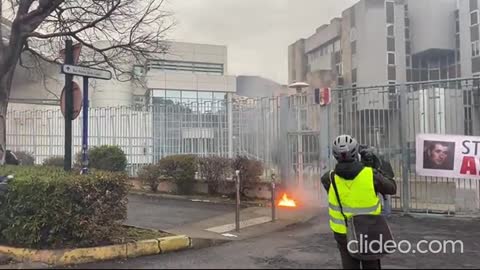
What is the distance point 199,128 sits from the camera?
15.9 meters

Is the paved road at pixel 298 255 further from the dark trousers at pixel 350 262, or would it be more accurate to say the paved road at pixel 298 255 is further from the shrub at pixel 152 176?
the shrub at pixel 152 176

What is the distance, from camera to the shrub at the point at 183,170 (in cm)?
1380

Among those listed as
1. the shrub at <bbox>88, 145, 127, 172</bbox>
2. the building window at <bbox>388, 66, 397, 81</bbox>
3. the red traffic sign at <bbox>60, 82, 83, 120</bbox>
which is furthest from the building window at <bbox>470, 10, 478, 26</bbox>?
the red traffic sign at <bbox>60, 82, 83, 120</bbox>

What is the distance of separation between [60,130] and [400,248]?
14077 millimetres

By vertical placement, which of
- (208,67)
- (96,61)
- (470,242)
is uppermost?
(208,67)

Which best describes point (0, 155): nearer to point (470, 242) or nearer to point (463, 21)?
point (470, 242)

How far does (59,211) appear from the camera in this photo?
22.6 ft

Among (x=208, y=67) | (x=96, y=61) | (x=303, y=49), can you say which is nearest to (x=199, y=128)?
(x=96, y=61)

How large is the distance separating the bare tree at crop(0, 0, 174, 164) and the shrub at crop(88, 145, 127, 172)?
13.1 ft

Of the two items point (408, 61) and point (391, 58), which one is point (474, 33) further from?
point (391, 58)

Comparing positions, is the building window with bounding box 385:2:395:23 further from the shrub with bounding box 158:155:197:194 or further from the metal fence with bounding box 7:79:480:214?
the shrub with bounding box 158:155:197:194

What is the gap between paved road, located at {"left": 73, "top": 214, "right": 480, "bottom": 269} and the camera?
639cm

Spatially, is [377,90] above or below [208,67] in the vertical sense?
below

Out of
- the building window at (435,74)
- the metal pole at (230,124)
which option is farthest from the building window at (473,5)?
the metal pole at (230,124)
